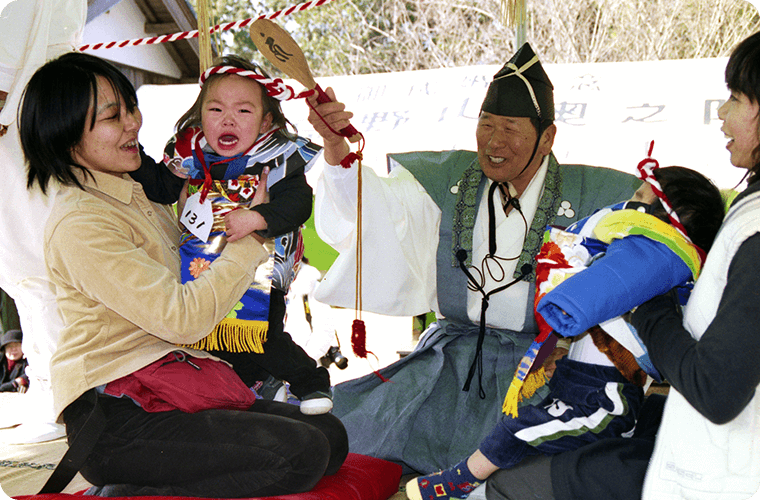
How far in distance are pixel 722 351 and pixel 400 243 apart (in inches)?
58.5

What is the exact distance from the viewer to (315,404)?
75.7 inches

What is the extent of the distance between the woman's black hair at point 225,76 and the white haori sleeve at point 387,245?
0.48m

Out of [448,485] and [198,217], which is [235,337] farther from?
[448,485]

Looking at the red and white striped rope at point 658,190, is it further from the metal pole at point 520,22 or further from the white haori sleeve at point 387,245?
the metal pole at point 520,22

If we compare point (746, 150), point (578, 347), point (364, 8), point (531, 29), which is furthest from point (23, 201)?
point (364, 8)

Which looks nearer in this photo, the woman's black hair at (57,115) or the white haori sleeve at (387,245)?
the woman's black hair at (57,115)

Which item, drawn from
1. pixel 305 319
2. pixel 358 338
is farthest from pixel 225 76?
pixel 305 319

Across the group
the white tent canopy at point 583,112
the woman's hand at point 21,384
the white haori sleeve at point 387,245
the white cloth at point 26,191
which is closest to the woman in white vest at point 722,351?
the white haori sleeve at point 387,245

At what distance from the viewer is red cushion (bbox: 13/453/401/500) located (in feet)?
5.88

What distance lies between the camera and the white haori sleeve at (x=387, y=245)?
8.21 feet

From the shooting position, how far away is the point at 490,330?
2.46m

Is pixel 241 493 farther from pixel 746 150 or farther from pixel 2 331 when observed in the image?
pixel 2 331

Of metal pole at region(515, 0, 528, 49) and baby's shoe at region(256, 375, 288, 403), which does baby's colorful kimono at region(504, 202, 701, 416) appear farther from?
metal pole at region(515, 0, 528, 49)

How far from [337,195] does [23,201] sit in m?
1.28
